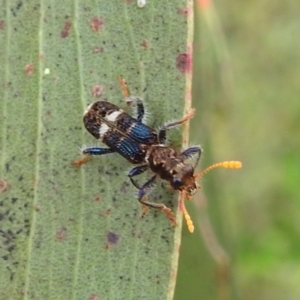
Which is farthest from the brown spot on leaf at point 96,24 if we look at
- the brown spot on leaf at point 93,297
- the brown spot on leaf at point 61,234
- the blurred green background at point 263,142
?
the blurred green background at point 263,142

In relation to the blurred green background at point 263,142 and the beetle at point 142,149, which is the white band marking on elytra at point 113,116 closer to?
the beetle at point 142,149

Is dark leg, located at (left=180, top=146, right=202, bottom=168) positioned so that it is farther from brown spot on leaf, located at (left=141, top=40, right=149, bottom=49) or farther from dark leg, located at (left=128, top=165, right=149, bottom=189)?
brown spot on leaf, located at (left=141, top=40, right=149, bottom=49)

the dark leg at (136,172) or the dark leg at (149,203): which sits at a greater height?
the dark leg at (136,172)

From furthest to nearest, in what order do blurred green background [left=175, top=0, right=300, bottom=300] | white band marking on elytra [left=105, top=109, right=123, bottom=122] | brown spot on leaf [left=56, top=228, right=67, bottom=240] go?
blurred green background [left=175, top=0, right=300, bottom=300], white band marking on elytra [left=105, top=109, right=123, bottom=122], brown spot on leaf [left=56, top=228, right=67, bottom=240]

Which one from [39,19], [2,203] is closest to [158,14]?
[39,19]

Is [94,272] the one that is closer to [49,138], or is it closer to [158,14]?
[49,138]

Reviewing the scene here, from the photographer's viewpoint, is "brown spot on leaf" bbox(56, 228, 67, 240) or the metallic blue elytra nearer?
"brown spot on leaf" bbox(56, 228, 67, 240)

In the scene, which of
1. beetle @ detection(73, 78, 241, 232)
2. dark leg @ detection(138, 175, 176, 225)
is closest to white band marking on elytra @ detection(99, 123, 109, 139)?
beetle @ detection(73, 78, 241, 232)
